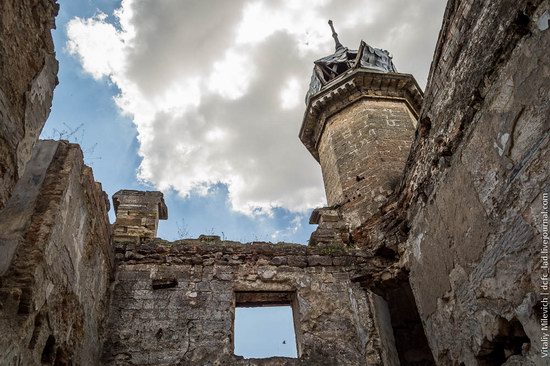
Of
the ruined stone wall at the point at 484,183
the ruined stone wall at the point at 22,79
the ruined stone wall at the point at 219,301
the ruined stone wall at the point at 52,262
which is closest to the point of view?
the ruined stone wall at the point at 22,79

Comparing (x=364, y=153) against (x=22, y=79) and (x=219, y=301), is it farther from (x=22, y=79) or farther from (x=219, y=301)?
(x=22, y=79)

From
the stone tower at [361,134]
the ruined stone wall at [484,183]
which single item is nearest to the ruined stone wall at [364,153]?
the stone tower at [361,134]

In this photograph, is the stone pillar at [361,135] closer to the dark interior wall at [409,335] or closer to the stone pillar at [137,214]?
the dark interior wall at [409,335]

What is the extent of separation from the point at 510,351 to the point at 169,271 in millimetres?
4304

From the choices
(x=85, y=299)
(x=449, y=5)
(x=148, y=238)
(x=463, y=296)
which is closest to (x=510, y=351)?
(x=463, y=296)

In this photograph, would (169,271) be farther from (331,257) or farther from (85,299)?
(331,257)

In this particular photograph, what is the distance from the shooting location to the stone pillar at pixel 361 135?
25.6ft

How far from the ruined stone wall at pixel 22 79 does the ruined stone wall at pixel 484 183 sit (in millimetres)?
3385

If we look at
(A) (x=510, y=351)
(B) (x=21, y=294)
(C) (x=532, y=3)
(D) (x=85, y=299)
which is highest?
(C) (x=532, y=3)

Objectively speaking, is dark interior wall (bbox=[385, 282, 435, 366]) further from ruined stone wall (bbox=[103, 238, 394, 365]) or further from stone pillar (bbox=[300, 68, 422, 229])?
stone pillar (bbox=[300, 68, 422, 229])

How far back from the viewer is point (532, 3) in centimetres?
298

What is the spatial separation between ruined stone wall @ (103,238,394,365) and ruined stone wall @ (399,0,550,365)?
3.88ft

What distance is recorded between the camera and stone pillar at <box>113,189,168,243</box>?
6398mm

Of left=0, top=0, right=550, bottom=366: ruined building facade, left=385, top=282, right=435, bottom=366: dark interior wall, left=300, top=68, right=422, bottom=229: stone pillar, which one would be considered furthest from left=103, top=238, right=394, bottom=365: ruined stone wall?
left=300, top=68, right=422, bottom=229: stone pillar
